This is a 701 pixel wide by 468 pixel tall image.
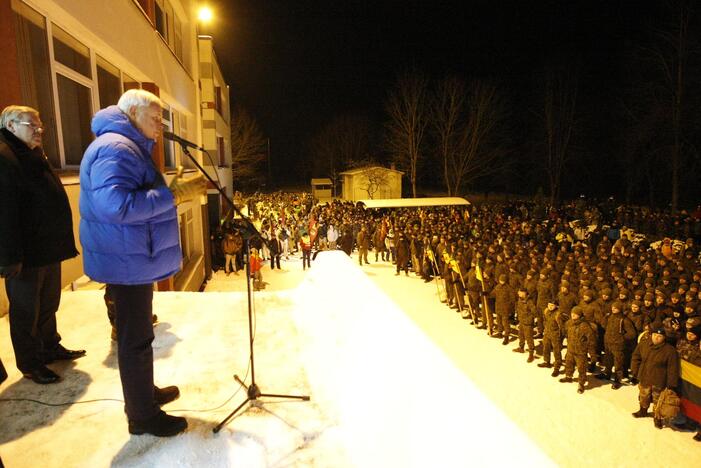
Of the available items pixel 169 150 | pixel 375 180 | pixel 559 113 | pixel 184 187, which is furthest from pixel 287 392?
pixel 375 180

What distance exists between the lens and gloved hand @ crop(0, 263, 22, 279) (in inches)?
95.9

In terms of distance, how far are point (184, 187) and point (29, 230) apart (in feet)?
4.49

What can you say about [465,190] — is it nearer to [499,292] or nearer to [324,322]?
[499,292]

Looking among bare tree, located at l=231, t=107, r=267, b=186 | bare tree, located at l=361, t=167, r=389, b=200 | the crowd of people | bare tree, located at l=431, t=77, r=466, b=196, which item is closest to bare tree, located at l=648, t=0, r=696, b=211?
the crowd of people

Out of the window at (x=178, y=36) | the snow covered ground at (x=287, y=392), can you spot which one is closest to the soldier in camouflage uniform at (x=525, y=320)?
the snow covered ground at (x=287, y=392)

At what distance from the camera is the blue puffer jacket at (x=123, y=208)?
6.22 feet

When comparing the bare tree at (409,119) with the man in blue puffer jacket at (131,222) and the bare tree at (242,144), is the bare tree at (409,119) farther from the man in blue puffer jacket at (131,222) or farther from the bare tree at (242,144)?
the man in blue puffer jacket at (131,222)

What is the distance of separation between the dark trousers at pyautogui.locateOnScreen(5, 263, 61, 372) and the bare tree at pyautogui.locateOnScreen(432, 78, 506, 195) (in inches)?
1495

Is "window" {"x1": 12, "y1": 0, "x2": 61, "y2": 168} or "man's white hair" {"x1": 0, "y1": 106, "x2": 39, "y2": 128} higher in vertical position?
"window" {"x1": 12, "y1": 0, "x2": 61, "y2": 168}

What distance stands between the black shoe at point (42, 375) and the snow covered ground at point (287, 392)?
51mm

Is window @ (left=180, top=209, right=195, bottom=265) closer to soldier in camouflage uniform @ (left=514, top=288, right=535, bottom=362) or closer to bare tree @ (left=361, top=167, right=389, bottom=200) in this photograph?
soldier in camouflage uniform @ (left=514, top=288, right=535, bottom=362)

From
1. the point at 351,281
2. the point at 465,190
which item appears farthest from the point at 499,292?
the point at 465,190

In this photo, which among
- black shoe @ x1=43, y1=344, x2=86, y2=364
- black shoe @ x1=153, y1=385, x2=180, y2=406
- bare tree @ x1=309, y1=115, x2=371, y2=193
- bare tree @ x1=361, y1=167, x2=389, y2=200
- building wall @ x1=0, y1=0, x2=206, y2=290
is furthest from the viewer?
bare tree @ x1=309, y1=115, x2=371, y2=193

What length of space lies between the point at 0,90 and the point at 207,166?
56.6 feet
